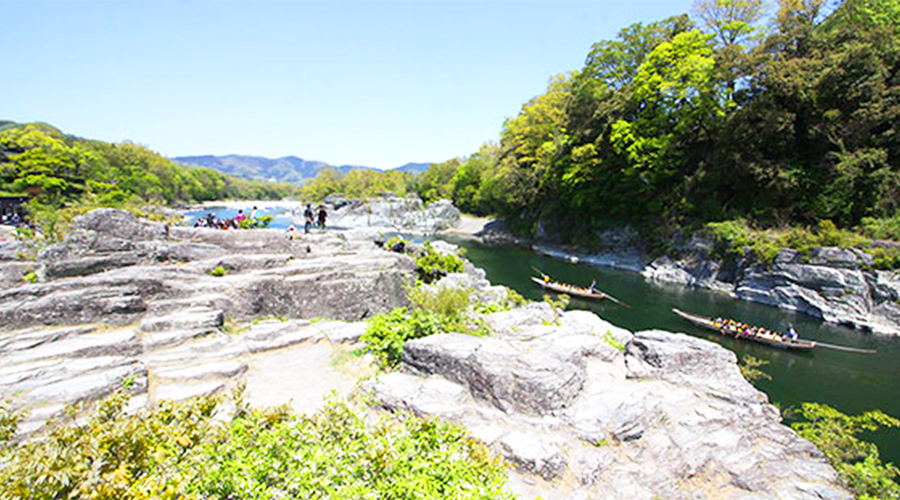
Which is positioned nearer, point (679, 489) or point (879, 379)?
point (679, 489)

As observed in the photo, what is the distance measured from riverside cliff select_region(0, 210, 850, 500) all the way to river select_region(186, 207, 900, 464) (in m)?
8.05

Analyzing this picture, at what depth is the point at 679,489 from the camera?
5336 mm

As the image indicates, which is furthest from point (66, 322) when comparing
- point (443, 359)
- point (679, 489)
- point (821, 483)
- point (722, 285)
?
point (722, 285)

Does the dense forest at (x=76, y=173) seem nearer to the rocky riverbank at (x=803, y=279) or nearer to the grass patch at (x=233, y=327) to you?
the grass patch at (x=233, y=327)

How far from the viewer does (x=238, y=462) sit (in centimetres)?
343

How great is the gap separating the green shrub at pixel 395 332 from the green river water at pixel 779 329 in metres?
12.7

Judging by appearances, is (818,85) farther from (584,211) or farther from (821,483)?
(821,483)

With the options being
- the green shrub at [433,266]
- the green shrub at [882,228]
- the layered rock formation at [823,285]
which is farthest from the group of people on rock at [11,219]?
the green shrub at [882,228]

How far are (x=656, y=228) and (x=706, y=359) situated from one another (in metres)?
28.8

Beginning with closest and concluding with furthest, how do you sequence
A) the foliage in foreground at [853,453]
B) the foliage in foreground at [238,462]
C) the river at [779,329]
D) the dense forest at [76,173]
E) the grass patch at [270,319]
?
the foliage in foreground at [238,462] < the foliage in foreground at [853,453] < the grass patch at [270,319] < the river at [779,329] < the dense forest at [76,173]

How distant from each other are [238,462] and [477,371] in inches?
149

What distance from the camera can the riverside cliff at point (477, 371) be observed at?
5516 mm

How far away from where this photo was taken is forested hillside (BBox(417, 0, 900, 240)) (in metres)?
23.1

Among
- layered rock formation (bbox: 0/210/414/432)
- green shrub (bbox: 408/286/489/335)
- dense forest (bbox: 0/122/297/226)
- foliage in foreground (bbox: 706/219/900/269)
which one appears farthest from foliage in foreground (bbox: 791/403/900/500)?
dense forest (bbox: 0/122/297/226)
